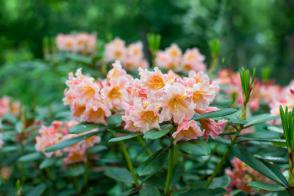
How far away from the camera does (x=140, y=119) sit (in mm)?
1190

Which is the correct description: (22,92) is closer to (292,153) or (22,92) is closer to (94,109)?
(94,109)

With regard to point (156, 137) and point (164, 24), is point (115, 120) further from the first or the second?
point (164, 24)

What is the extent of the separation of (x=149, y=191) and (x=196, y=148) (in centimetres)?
17

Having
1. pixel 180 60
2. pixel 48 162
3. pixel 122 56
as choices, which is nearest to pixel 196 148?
pixel 48 162

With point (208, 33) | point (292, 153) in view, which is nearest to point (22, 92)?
point (208, 33)

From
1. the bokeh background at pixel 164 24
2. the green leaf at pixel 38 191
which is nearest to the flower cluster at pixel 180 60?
the green leaf at pixel 38 191

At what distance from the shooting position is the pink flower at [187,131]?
1133 millimetres

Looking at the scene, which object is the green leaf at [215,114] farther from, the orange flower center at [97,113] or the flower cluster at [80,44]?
the flower cluster at [80,44]

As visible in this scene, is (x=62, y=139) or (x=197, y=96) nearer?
(x=197, y=96)

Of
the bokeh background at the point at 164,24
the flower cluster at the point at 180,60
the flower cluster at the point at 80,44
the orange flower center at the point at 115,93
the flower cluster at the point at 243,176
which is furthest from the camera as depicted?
the bokeh background at the point at 164,24

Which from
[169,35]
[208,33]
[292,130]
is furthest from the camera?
[169,35]

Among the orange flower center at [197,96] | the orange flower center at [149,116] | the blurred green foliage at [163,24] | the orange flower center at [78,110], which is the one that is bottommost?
the orange flower center at [149,116]

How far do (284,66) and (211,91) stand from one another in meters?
5.05

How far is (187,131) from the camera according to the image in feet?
3.81
